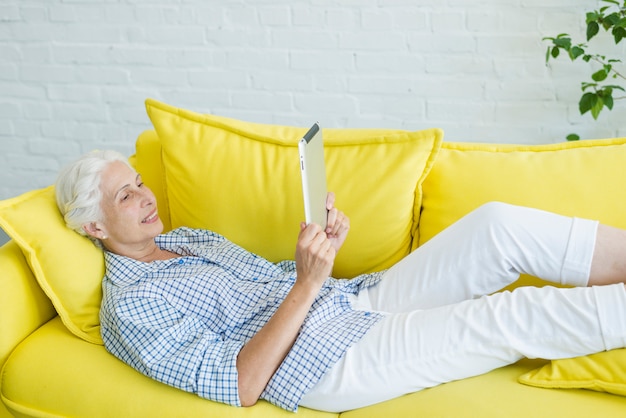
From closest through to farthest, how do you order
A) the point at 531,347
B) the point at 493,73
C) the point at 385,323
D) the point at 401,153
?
the point at 531,347, the point at 385,323, the point at 401,153, the point at 493,73

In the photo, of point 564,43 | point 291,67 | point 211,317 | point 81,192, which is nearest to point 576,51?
point 564,43

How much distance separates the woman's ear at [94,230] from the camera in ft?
6.08

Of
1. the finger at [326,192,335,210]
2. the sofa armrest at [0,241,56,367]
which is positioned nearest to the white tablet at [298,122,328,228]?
the finger at [326,192,335,210]

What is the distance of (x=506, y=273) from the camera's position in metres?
1.71

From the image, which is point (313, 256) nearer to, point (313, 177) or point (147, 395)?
point (313, 177)

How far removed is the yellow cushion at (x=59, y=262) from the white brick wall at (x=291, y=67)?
1321 mm

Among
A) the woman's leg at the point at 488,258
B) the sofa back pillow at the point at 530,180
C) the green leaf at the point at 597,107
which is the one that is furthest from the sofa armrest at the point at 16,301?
the green leaf at the point at 597,107

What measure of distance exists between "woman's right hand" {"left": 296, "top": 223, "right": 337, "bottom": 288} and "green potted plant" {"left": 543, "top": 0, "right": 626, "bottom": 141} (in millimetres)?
1235

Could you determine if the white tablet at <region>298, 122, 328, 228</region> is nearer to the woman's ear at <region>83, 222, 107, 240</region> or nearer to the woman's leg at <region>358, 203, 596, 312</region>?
the woman's leg at <region>358, 203, 596, 312</region>

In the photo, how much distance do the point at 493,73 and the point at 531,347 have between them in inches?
58.4

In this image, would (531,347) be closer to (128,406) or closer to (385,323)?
(385,323)

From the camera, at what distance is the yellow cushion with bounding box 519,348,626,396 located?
1472 millimetres

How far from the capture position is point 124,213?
1850 mm

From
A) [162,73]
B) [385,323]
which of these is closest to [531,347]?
[385,323]
